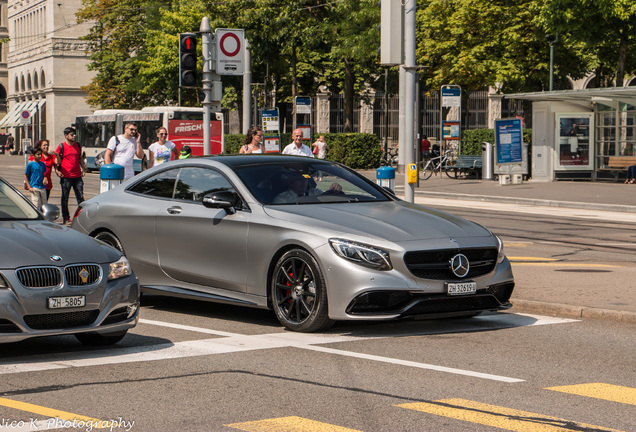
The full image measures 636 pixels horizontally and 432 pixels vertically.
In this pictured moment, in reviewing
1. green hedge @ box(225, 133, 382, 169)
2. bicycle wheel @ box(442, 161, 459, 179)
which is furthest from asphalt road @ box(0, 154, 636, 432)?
green hedge @ box(225, 133, 382, 169)

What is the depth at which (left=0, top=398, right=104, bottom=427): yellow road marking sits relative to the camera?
5.35m

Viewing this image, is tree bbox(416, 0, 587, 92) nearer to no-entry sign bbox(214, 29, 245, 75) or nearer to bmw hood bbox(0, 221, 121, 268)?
no-entry sign bbox(214, 29, 245, 75)

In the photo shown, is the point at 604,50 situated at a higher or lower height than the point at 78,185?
higher

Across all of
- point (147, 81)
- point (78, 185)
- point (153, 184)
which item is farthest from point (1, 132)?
point (153, 184)

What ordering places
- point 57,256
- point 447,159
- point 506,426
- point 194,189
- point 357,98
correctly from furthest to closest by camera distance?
point 357,98 < point 447,159 < point 194,189 < point 57,256 < point 506,426

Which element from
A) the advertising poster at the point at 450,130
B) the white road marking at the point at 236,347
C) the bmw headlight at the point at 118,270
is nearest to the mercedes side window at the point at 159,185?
the white road marking at the point at 236,347

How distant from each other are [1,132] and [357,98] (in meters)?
70.6

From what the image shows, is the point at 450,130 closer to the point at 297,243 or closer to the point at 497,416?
the point at 297,243

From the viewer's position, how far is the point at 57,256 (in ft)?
22.8

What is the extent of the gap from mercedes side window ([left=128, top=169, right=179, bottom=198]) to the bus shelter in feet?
82.3

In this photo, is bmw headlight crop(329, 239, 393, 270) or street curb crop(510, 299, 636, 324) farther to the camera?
street curb crop(510, 299, 636, 324)

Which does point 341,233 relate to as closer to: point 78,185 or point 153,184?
point 153,184

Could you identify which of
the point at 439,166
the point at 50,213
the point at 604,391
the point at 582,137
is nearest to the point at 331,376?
the point at 604,391

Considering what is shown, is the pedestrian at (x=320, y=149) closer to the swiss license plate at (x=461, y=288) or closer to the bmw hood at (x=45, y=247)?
the swiss license plate at (x=461, y=288)
